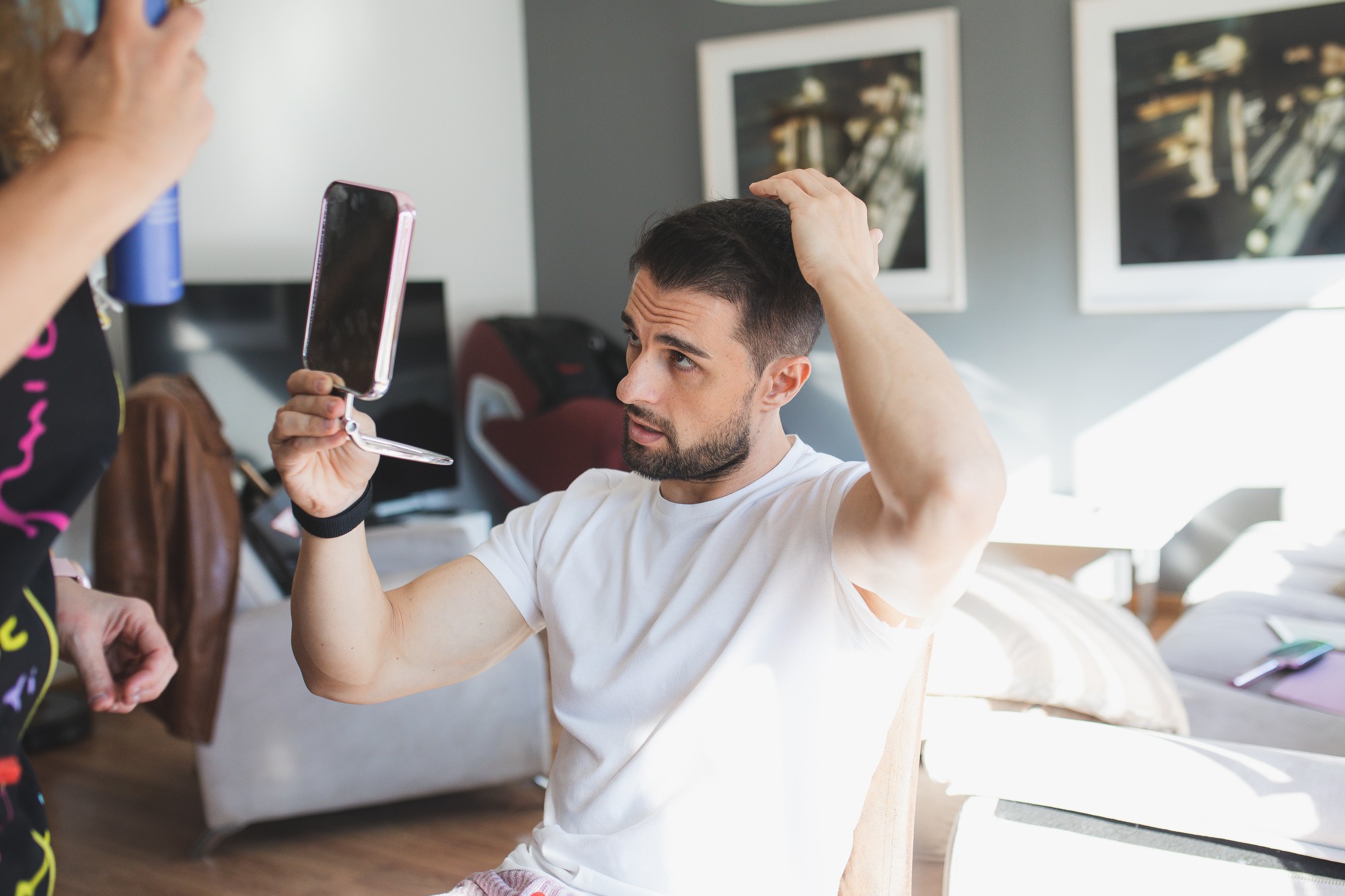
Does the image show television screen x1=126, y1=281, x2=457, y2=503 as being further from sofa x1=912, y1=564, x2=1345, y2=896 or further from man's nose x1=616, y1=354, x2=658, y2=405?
sofa x1=912, y1=564, x2=1345, y2=896

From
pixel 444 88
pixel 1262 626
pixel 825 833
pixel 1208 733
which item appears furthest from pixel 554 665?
pixel 444 88

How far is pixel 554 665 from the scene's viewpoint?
1.20 metres

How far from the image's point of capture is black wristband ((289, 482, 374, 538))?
102cm

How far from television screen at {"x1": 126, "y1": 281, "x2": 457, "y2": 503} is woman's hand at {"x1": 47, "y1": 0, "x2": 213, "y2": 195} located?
7.84ft

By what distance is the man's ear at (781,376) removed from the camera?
4.08 feet

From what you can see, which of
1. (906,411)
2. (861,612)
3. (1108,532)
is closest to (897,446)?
(906,411)

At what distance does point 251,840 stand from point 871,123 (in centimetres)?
344

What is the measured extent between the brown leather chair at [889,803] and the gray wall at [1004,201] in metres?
3.36

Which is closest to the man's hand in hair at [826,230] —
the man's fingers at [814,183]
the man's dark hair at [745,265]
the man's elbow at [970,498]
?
the man's fingers at [814,183]

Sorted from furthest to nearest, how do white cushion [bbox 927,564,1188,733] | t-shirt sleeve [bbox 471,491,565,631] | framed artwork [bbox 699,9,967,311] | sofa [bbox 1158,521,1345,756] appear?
framed artwork [bbox 699,9,967,311] → sofa [bbox 1158,521,1345,756] → white cushion [bbox 927,564,1188,733] → t-shirt sleeve [bbox 471,491,565,631]

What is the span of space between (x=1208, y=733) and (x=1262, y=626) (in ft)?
2.26

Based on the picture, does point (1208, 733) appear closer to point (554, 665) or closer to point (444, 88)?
point (554, 665)

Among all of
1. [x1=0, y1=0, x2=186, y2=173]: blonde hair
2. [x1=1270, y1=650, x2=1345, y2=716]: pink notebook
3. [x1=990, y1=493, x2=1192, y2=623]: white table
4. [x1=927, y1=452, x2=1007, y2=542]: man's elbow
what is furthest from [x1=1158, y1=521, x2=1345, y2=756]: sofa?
[x1=0, y1=0, x2=186, y2=173]: blonde hair

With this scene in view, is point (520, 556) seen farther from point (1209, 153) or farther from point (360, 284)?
point (1209, 153)
